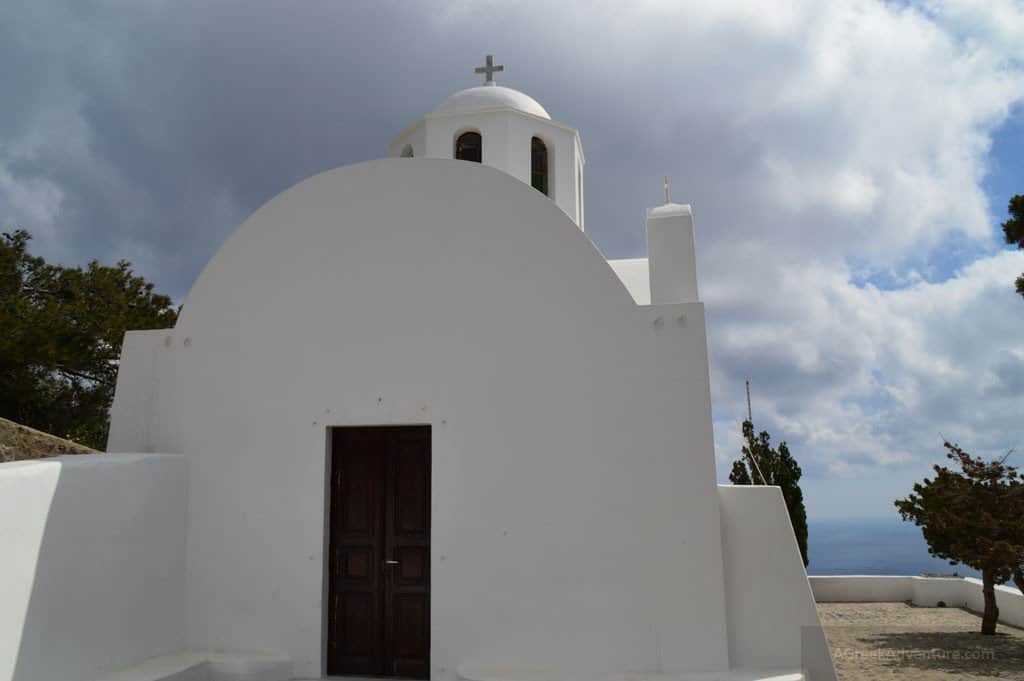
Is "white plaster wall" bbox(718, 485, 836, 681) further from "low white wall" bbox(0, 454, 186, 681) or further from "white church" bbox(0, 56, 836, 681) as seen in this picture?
"low white wall" bbox(0, 454, 186, 681)

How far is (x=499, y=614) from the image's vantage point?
6.28 meters

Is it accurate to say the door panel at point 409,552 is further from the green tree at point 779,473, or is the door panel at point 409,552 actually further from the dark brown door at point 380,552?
the green tree at point 779,473

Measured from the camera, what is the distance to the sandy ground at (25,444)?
8492 millimetres

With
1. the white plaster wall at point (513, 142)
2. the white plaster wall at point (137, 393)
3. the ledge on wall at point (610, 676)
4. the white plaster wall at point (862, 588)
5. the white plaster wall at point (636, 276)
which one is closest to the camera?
the ledge on wall at point (610, 676)

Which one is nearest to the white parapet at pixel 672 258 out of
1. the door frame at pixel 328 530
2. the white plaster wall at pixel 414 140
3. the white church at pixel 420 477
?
the white church at pixel 420 477

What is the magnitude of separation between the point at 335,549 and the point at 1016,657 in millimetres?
8492

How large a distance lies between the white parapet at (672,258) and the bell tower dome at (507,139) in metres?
2.70

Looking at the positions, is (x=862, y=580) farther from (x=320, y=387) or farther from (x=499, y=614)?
(x=320, y=387)

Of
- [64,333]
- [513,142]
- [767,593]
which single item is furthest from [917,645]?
[64,333]

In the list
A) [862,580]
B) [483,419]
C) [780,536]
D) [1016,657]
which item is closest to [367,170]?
[483,419]

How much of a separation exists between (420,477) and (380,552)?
751 mm

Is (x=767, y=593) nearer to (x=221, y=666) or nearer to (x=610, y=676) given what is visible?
(x=610, y=676)

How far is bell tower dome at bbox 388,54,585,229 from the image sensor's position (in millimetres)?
9641

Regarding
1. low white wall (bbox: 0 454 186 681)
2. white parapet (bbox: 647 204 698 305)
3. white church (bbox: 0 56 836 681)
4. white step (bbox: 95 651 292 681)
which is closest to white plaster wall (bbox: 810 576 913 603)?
white church (bbox: 0 56 836 681)
